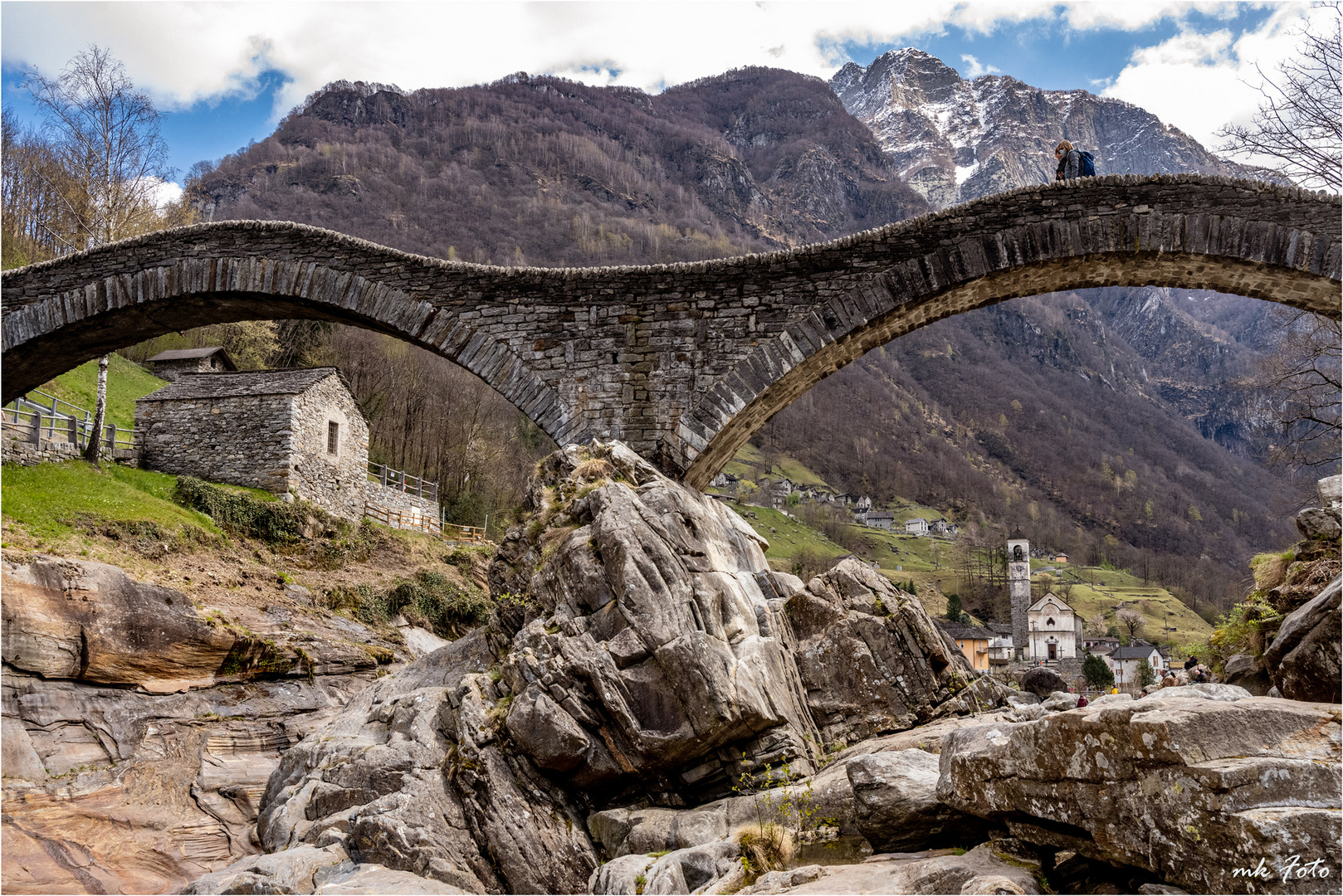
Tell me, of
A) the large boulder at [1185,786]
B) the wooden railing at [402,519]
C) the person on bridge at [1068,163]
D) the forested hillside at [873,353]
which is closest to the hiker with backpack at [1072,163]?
the person on bridge at [1068,163]

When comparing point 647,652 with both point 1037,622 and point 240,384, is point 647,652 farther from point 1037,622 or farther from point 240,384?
point 1037,622

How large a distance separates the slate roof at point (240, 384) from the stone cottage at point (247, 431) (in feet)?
0.08

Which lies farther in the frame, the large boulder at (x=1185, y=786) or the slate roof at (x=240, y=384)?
the slate roof at (x=240, y=384)

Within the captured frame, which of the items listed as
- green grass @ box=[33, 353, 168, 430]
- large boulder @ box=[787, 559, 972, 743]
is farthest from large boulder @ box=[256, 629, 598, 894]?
green grass @ box=[33, 353, 168, 430]

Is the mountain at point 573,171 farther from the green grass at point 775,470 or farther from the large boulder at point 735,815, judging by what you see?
the large boulder at point 735,815

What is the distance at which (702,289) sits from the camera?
12.2 metres

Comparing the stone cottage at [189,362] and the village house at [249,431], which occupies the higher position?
the stone cottage at [189,362]

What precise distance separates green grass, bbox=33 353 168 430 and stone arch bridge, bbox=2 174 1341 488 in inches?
500

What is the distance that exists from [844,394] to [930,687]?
11527 cm

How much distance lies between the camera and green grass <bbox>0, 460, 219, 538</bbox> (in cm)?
1565

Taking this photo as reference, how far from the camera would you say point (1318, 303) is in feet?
35.9

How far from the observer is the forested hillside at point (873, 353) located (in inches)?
3649

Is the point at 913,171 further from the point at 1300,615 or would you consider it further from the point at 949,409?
the point at 1300,615

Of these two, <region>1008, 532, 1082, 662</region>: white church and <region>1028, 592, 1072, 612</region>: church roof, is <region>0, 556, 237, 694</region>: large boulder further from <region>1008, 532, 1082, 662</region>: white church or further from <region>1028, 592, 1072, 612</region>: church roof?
<region>1028, 592, 1072, 612</region>: church roof
